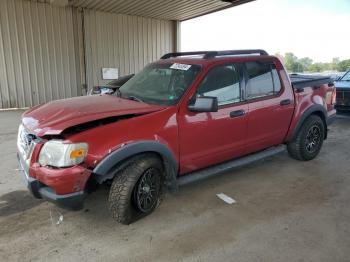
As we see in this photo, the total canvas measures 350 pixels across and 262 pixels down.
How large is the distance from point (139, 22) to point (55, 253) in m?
12.0

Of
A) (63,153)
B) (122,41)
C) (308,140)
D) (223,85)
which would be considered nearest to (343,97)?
(308,140)

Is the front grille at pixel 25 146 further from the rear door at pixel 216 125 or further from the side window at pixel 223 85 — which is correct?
the side window at pixel 223 85

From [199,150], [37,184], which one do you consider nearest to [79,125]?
[37,184]

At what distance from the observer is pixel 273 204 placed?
11.8 feet

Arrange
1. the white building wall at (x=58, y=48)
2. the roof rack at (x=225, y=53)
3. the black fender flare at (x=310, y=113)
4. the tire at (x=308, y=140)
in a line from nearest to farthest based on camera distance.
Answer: the roof rack at (x=225, y=53), the black fender flare at (x=310, y=113), the tire at (x=308, y=140), the white building wall at (x=58, y=48)

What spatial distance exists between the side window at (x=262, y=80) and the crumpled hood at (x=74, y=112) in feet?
4.68

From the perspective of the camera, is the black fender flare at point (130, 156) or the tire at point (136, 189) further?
the tire at point (136, 189)

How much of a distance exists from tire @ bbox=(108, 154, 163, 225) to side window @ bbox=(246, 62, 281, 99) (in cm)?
165

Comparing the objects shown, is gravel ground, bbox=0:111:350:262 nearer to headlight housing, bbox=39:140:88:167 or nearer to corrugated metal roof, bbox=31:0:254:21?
headlight housing, bbox=39:140:88:167

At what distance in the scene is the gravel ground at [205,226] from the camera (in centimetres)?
269

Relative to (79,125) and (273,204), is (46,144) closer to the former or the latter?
(79,125)

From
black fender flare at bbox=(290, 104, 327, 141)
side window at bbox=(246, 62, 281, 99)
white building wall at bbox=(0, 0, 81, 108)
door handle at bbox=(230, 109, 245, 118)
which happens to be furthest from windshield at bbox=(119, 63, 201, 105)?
white building wall at bbox=(0, 0, 81, 108)

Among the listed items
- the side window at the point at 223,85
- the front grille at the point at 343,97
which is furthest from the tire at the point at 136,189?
the front grille at the point at 343,97

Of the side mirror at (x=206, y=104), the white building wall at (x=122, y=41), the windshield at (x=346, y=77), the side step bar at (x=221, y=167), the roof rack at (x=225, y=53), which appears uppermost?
the white building wall at (x=122, y=41)
